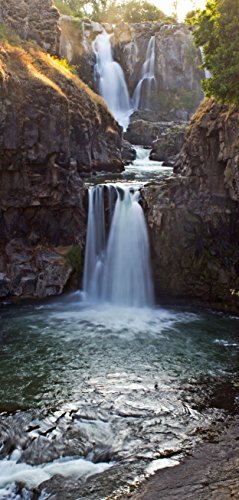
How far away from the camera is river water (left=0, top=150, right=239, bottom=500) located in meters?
8.57

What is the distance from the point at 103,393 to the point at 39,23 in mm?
23755

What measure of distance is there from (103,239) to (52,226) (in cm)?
238

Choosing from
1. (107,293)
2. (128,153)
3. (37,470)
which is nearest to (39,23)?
(128,153)

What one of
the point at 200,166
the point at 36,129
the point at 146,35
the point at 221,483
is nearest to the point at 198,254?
the point at 200,166

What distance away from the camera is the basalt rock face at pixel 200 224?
1867 centimetres

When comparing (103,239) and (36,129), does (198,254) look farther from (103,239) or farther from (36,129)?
(36,129)

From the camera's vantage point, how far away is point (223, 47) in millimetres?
16766

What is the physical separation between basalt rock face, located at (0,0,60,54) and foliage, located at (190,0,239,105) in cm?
1204

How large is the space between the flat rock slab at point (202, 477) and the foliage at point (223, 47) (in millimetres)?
12461

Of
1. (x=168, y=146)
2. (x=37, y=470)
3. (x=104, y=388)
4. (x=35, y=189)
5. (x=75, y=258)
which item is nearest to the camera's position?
(x=37, y=470)

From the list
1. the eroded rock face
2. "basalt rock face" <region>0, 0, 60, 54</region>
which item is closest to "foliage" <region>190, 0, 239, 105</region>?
"basalt rock face" <region>0, 0, 60, 54</region>

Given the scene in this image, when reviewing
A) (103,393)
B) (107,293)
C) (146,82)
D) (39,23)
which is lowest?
(103,393)

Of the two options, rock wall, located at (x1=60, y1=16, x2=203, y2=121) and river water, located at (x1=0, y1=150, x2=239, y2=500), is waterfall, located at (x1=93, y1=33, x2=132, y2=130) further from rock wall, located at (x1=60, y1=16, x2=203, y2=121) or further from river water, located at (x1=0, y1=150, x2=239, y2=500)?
river water, located at (x1=0, y1=150, x2=239, y2=500)

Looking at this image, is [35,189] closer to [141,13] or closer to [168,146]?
[168,146]
